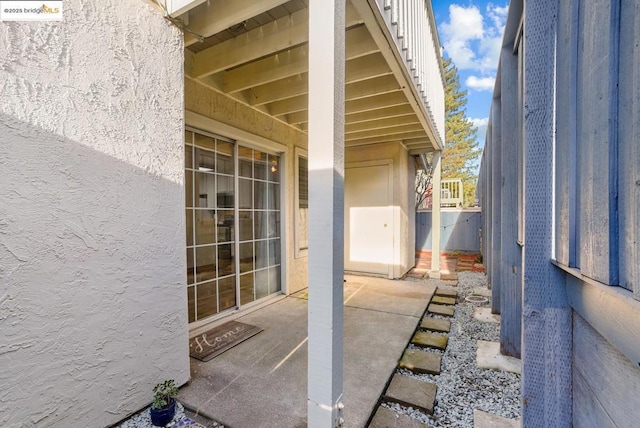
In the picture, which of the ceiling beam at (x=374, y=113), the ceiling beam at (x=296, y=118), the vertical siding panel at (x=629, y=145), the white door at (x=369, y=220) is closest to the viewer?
the vertical siding panel at (x=629, y=145)

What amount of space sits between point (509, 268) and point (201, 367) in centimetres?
297

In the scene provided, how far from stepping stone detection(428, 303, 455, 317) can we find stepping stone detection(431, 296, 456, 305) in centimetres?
15

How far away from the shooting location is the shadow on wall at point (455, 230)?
8.98 meters

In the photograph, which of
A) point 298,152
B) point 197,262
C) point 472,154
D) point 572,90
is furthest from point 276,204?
point 472,154

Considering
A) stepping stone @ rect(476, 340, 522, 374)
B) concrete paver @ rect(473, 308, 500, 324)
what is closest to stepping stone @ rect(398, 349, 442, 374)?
stepping stone @ rect(476, 340, 522, 374)

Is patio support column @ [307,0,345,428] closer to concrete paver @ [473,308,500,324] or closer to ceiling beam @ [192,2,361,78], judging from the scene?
ceiling beam @ [192,2,361,78]

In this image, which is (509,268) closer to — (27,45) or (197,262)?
(197,262)

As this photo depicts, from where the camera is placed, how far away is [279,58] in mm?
2867

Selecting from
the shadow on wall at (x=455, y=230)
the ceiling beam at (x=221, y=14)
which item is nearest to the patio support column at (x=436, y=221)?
the shadow on wall at (x=455, y=230)

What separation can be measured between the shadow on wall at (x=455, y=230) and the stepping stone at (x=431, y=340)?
20.6 feet

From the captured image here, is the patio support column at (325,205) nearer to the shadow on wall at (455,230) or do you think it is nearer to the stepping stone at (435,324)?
the stepping stone at (435,324)

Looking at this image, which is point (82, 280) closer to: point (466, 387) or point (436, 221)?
point (466, 387)

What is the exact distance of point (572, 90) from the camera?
1018mm

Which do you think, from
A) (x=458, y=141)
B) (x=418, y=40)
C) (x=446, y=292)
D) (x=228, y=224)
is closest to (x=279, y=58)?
(x=418, y=40)
